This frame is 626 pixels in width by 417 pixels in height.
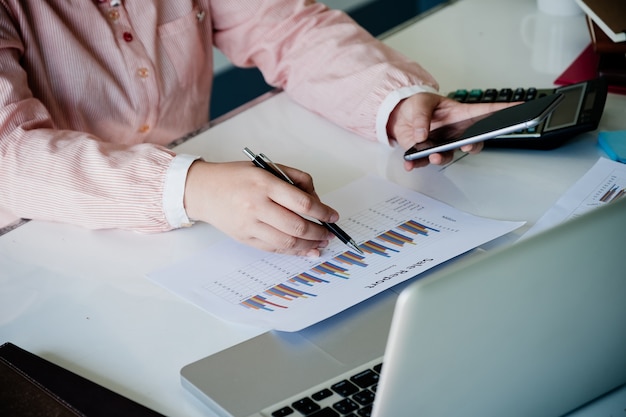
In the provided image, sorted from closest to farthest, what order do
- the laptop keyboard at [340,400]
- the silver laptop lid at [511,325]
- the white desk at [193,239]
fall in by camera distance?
1. the silver laptop lid at [511,325]
2. the laptop keyboard at [340,400]
3. the white desk at [193,239]

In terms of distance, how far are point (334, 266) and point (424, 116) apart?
0.26 meters

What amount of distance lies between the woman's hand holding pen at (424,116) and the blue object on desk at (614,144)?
12 centimetres

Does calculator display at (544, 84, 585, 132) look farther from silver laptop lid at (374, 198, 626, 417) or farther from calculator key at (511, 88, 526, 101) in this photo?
silver laptop lid at (374, 198, 626, 417)

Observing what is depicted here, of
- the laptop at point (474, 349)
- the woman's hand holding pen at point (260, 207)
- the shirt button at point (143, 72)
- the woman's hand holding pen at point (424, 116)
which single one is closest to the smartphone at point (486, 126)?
the woman's hand holding pen at point (424, 116)

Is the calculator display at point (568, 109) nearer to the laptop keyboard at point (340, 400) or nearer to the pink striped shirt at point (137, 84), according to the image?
the pink striped shirt at point (137, 84)

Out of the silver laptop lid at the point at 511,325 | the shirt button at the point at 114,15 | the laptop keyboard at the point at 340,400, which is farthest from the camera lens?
the shirt button at the point at 114,15

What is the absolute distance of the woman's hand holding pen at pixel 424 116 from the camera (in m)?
0.96

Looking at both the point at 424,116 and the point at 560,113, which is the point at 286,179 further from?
the point at 560,113

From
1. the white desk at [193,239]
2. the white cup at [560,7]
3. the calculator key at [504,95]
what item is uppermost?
the white cup at [560,7]

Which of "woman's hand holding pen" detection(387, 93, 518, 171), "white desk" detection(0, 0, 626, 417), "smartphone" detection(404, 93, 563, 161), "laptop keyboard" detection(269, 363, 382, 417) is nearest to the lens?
"laptop keyboard" detection(269, 363, 382, 417)

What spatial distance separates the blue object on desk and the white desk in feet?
0.05

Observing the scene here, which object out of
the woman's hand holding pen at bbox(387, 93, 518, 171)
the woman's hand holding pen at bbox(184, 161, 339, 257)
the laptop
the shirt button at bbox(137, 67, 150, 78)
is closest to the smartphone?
the woman's hand holding pen at bbox(387, 93, 518, 171)

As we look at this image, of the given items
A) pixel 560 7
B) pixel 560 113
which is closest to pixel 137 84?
pixel 560 113

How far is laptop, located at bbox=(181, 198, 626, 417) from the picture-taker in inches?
19.2
